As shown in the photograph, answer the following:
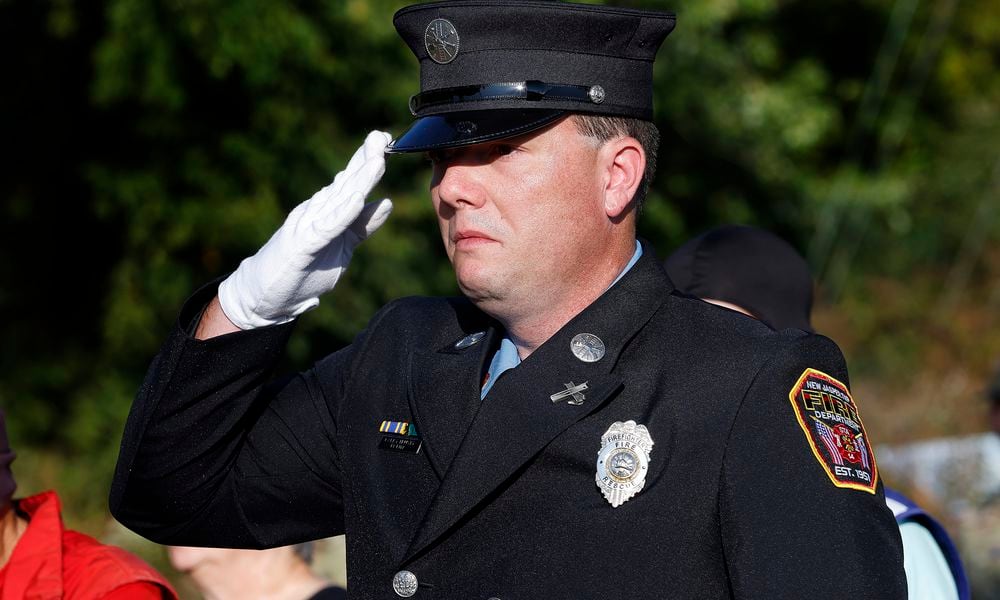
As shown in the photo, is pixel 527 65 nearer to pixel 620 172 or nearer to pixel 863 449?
pixel 620 172

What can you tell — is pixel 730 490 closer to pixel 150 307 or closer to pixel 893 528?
pixel 893 528

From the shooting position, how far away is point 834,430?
2.01 m

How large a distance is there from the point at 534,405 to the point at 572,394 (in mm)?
71

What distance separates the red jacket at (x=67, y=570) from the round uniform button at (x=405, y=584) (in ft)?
3.36

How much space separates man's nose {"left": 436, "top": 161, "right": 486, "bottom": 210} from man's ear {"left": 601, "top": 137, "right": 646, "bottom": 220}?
0.23m

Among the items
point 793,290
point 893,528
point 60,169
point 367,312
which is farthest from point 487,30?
point 60,169

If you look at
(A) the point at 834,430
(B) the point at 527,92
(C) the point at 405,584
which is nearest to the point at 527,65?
(B) the point at 527,92

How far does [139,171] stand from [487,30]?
6.32m

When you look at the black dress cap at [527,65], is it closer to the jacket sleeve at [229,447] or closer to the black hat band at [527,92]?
the black hat band at [527,92]

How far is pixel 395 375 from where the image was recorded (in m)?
2.46

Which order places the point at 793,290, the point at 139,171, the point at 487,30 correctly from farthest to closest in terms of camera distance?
the point at 139,171 < the point at 793,290 < the point at 487,30

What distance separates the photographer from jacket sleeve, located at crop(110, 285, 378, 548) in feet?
7.54

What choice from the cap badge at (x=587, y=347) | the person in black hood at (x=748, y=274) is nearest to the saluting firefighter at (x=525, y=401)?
the cap badge at (x=587, y=347)

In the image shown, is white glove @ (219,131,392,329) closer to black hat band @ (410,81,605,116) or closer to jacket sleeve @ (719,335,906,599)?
black hat band @ (410,81,605,116)
